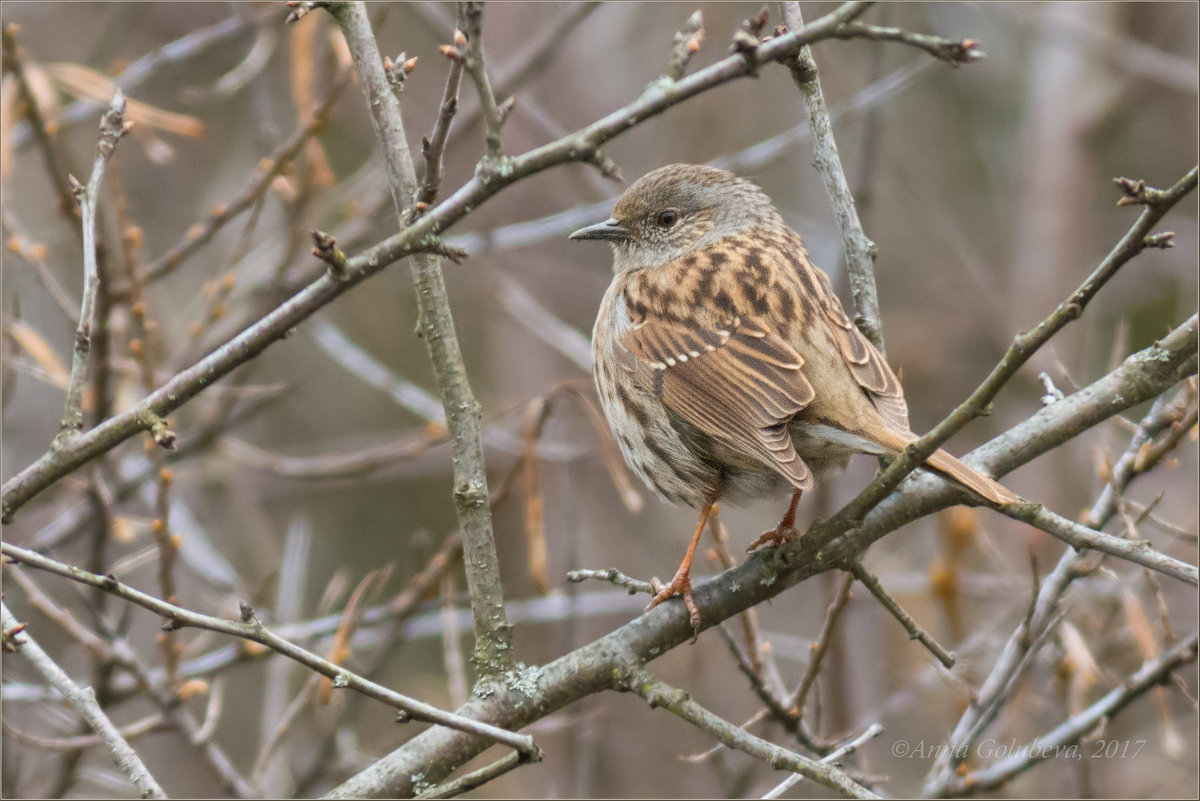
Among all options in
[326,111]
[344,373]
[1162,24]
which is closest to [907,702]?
[326,111]

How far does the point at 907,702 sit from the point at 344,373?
517 centimetres

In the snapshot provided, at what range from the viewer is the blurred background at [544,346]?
4902 millimetres

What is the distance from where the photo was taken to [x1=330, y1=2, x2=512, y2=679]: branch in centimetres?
296

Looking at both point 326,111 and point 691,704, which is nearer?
point 691,704

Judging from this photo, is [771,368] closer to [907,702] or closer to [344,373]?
[907,702]

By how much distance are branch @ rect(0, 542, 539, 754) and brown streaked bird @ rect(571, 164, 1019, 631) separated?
0.91m

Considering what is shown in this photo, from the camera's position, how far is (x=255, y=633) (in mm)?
2352

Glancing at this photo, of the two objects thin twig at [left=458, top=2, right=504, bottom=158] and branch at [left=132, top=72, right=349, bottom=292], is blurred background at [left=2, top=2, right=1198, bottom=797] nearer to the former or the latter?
branch at [left=132, top=72, right=349, bottom=292]

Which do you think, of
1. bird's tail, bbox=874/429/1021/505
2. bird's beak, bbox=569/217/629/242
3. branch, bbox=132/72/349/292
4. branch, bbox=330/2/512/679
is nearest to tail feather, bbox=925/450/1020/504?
bird's tail, bbox=874/429/1021/505

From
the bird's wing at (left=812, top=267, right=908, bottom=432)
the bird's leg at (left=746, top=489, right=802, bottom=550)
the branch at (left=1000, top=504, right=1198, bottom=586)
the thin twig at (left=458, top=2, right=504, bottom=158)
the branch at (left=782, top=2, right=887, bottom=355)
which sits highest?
the branch at (left=782, top=2, right=887, bottom=355)

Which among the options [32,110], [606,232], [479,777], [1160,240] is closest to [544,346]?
[606,232]

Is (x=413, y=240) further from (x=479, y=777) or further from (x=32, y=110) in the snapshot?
(x=32, y=110)

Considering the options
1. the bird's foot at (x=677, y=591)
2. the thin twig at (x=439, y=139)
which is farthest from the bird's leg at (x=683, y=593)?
the thin twig at (x=439, y=139)

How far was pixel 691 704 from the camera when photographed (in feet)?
9.04
